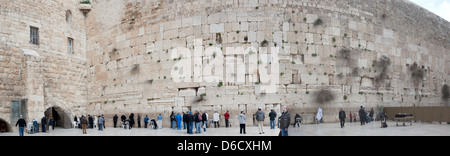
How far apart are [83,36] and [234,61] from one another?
902cm

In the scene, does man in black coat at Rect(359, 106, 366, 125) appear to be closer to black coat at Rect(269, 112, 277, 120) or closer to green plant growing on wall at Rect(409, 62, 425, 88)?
black coat at Rect(269, 112, 277, 120)

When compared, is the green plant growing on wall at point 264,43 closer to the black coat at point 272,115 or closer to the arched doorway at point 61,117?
the black coat at point 272,115

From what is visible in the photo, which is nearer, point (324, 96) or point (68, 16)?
point (324, 96)

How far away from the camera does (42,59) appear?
667 inches

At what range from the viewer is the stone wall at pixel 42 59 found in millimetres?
15625

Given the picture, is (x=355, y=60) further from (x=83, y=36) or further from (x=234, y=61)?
(x=83, y=36)

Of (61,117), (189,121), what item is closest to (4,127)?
(61,117)

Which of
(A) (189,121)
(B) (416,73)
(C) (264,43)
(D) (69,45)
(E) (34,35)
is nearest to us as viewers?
(A) (189,121)

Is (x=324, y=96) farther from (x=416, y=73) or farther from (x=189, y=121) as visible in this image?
(x=416, y=73)

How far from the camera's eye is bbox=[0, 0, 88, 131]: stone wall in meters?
15.6

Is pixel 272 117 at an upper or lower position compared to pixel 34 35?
lower

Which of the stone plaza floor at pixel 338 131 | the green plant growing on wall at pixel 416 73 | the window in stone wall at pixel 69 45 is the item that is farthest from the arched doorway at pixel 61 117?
the green plant growing on wall at pixel 416 73
